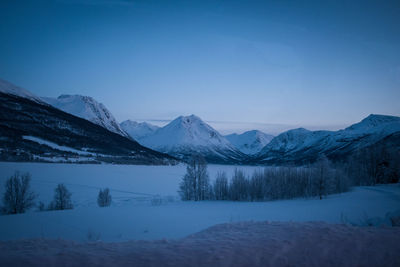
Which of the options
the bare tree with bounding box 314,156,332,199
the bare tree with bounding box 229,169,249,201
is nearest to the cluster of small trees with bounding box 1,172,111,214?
the bare tree with bounding box 229,169,249,201

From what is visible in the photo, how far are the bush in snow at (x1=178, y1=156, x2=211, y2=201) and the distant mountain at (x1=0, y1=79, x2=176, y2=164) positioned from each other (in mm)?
88834

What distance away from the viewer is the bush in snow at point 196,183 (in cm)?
4072

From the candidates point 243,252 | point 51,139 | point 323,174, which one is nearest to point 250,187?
point 323,174

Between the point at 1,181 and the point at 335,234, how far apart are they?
63892 millimetres

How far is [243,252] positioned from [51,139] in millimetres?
170610

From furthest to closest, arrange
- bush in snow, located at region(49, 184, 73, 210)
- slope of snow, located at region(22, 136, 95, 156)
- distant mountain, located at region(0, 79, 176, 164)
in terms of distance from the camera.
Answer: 1. slope of snow, located at region(22, 136, 95, 156)
2. distant mountain, located at region(0, 79, 176, 164)
3. bush in snow, located at region(49, 184, 73, 210)

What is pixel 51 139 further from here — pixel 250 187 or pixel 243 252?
A: pixel 243 252

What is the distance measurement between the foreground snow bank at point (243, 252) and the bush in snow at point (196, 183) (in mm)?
35311

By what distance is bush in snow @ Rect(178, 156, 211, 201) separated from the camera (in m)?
40.7

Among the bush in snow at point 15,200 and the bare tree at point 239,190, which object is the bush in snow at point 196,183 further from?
the bush in snow at point 15,200

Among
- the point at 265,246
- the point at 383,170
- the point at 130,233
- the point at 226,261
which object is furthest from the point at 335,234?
the point at 383,170

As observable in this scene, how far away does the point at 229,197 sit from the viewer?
136 feet

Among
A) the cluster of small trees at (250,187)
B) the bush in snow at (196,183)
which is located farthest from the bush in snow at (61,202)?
the bush in snow at (196,183)

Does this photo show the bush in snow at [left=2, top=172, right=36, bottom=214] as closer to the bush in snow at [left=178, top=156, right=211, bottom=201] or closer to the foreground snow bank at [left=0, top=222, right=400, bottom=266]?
the bush in snow at [left=178, top=156, right=211, bottom=201]
